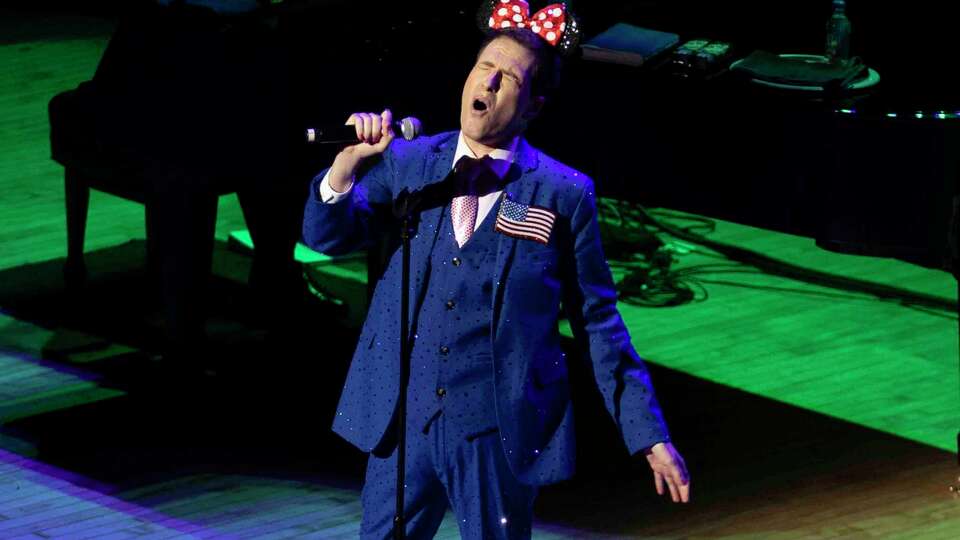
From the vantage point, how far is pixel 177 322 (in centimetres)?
569

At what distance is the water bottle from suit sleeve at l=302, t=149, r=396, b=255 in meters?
2.10

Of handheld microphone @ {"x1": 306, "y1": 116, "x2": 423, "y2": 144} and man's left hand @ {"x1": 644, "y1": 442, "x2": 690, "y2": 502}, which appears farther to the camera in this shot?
man's left hand @ {"x1": 644, "y1": 442, "x2": 690, "y2": 502}

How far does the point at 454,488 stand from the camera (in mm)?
3275

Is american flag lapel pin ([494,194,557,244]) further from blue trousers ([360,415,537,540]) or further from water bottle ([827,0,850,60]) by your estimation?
water bottle ([827,0,850,60])

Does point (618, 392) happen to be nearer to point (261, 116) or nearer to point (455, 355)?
point (455, 355)

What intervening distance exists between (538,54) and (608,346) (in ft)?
1.73

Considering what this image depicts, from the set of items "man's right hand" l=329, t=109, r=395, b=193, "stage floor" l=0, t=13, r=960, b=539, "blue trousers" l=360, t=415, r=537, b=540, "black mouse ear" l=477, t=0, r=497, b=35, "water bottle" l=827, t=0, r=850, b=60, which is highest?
"black mouse ear" l=477, t=0, r=497, b=35

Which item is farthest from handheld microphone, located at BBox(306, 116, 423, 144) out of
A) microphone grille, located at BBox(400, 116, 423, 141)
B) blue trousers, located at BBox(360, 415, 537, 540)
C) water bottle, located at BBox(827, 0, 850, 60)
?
water bottle, located at BBox(827, 0, 850, 60)

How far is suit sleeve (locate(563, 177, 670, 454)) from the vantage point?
3.24m

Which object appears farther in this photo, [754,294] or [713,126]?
[754,294]

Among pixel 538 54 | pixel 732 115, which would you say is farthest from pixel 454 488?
pixel 732 115

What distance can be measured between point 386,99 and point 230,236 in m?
2.18

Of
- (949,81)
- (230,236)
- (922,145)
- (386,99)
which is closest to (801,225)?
(922,145)

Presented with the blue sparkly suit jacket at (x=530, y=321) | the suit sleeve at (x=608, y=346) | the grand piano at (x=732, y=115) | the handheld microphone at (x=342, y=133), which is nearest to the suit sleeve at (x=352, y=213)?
the blue sparkly suit jacket at (x=530, y=321)
